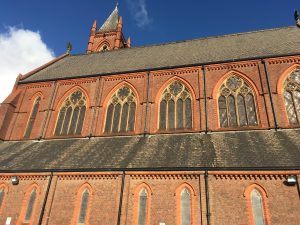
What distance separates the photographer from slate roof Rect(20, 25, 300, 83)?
16778 mm

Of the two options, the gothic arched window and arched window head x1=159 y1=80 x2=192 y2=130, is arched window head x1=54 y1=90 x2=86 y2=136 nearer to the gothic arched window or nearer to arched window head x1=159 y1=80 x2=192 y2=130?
the gothic arched window

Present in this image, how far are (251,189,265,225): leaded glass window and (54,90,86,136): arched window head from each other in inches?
432

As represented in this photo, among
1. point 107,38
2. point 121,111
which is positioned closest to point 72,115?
point 121,111

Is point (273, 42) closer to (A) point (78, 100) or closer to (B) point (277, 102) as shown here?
(B) point (277, 102)

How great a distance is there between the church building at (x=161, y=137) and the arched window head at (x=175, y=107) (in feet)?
0.23

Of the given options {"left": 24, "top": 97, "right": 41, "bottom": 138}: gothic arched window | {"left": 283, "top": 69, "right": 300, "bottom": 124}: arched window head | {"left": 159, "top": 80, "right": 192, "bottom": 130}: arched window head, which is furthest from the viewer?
{"left": 24, "top": 97, "right": 41, "bottom": 138}: gothic arched window

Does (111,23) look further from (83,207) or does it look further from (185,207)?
(185,207)

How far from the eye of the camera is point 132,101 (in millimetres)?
16844

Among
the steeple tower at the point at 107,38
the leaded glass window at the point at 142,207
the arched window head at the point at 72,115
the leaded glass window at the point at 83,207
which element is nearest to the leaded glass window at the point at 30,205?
the leaded glass window at the point at 83,207

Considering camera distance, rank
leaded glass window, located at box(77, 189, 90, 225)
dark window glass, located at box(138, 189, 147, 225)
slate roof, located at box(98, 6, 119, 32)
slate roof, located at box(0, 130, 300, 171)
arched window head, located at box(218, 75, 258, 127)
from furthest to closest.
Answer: slate roof, located at box(98, 6, 119, 32), arched window head, located at box(218, 75, 258, 127), leaded glass window, located at box(77, 189, 90, 225), slate roof, located at box(0, 130, 300, 171), dark window glass, located at box(138, 189, 147, 225)

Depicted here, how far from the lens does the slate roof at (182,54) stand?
55.0 ft

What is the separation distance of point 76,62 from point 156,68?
28.6 feet

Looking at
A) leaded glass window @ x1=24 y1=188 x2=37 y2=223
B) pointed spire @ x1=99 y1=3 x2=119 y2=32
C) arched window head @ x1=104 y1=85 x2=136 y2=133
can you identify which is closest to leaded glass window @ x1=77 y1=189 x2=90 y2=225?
leaded glass window @ x1=24 y1=188 x2=37 y2=223

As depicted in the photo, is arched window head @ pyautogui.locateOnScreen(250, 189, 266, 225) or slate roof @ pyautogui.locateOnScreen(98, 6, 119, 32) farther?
slate roof @ pyautogui.locateOnScreen(98, 6, 119, 32)
